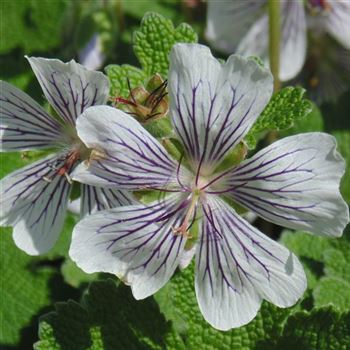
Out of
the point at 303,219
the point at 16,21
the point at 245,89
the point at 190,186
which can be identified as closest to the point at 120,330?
the point at 190,186

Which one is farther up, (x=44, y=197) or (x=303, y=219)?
(x=303, y=219)

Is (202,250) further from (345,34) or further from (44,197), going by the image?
(345,34)

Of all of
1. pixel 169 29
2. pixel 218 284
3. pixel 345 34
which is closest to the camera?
pixel 218 284

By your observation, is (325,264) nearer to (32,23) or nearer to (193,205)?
(193,205)

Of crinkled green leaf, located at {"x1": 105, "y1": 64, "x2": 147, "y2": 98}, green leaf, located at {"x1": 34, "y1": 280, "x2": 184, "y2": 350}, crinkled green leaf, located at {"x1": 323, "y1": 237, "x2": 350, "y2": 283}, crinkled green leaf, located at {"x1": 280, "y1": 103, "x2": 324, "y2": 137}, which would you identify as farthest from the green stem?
green leaf, located at {"x1": 34, "y1": 280, "x2": 184, "y2": 350}

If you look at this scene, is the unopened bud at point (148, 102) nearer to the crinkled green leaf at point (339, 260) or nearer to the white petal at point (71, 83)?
the white petal at point (71, 83)

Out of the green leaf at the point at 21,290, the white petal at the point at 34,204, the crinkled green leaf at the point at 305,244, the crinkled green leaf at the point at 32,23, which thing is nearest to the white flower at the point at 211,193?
the white petal at the point at 34,204

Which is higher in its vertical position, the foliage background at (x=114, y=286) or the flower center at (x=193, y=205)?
the flower center at (x=193, y=205)
